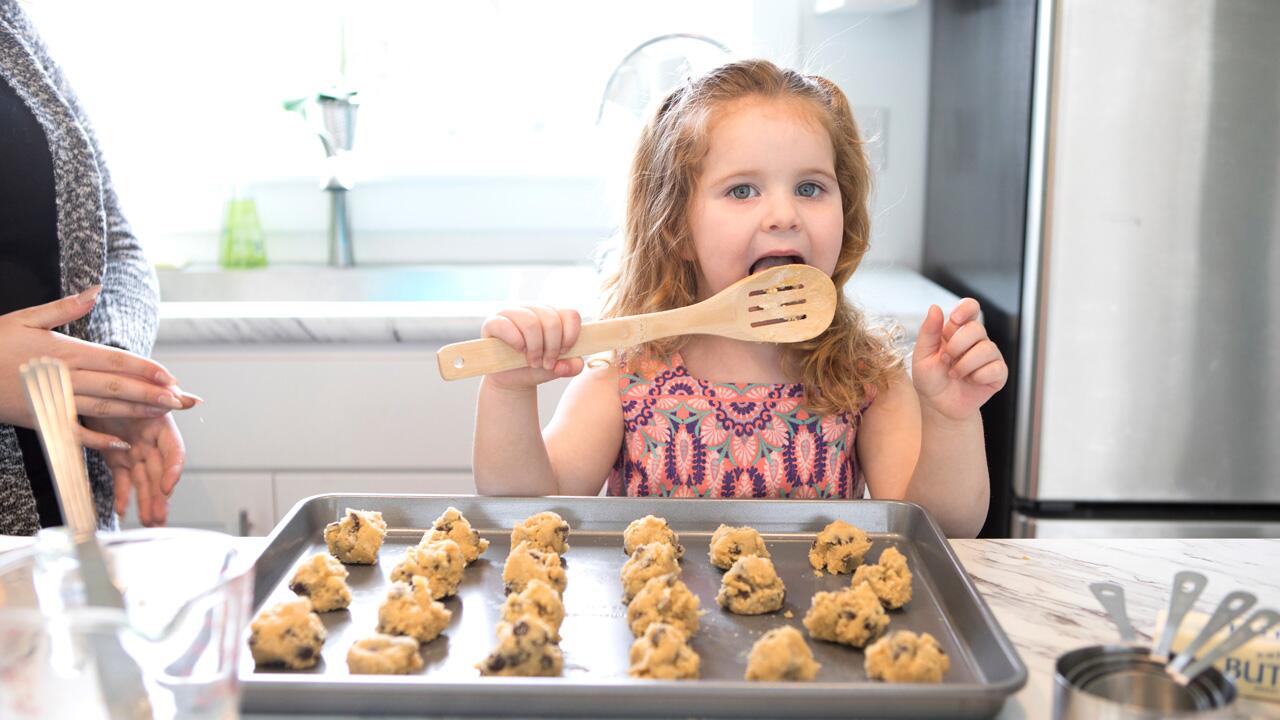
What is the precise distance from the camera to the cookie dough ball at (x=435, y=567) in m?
0.81

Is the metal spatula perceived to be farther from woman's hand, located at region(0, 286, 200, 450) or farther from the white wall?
the white wall

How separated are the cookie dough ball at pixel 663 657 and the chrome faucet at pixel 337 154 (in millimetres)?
1733

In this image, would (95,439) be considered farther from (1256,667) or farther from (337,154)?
(337,154)

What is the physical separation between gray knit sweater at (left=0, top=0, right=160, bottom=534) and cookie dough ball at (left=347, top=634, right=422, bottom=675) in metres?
0.69

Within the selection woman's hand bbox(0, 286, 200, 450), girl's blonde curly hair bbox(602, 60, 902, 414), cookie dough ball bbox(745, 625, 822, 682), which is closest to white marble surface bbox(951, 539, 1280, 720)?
cookie dough ball bbox(745, 625, 822, 682)

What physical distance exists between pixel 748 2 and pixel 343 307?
109 centimetres

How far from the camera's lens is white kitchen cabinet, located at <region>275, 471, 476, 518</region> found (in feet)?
6.15

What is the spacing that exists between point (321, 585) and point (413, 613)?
3.5 inches

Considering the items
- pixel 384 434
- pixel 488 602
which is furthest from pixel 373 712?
pixel 384 434

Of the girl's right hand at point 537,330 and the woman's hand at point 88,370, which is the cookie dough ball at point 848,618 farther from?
the woman's hand at point 88,370

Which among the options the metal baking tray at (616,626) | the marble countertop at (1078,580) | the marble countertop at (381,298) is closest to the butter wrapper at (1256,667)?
the marble countertop at (1078,580)

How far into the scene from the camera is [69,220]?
1.25 metres

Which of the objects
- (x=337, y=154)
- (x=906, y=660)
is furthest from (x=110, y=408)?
(x=337, y=154)

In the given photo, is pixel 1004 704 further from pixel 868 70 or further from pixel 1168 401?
pixel 868 70
